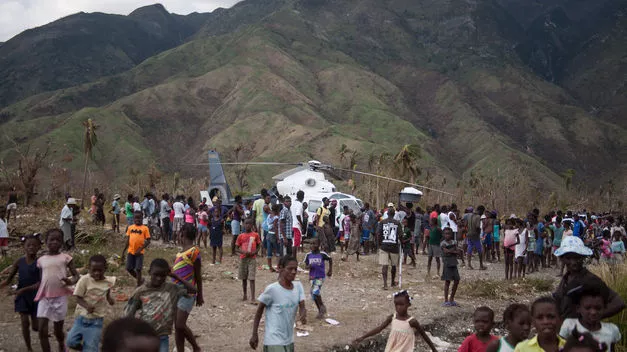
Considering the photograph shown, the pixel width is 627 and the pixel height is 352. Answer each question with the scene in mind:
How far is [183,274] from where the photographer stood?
7004 mm

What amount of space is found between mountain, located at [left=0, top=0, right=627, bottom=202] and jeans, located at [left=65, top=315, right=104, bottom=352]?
4539 centimetres

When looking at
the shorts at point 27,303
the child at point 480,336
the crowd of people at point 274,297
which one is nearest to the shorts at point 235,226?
the crowd of people at point 274,297

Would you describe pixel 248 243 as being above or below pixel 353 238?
below

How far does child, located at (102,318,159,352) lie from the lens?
2.62 meters

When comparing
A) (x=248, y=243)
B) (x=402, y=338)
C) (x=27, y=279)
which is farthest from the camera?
(x=248, y=243)

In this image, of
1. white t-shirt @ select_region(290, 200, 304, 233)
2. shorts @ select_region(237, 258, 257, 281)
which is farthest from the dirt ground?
white t-shirt @ select_region(290, 200, 304, 233)

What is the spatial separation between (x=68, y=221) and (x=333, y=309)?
305 inches

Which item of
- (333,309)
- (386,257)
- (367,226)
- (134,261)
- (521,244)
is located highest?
(367,226)

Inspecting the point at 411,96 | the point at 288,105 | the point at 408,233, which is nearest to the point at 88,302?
the point at 408,233

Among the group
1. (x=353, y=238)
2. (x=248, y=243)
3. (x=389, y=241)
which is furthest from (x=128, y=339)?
(x=353, y=238)

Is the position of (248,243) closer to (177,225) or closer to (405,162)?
(177,225)

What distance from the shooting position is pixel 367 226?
59.9 ft

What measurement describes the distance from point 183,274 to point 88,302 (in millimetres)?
1190

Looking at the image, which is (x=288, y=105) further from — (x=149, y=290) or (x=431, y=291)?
(x=149, y=290)
